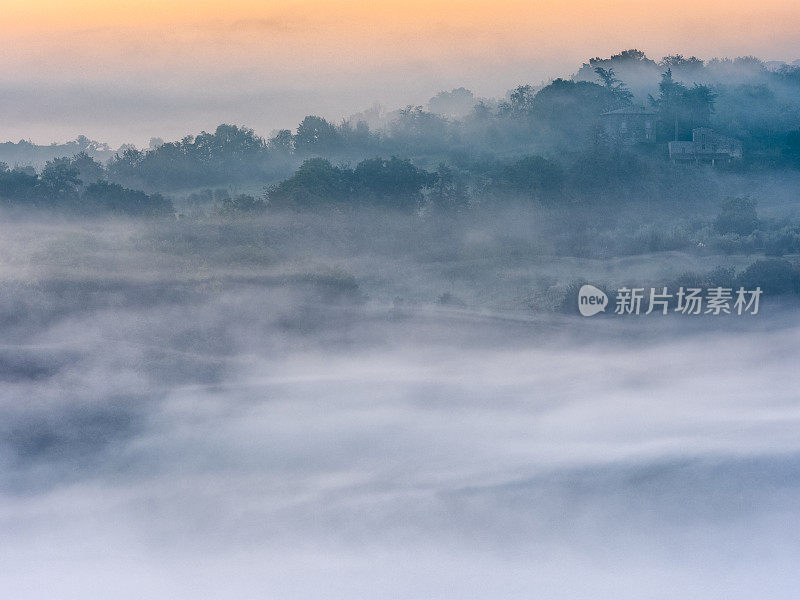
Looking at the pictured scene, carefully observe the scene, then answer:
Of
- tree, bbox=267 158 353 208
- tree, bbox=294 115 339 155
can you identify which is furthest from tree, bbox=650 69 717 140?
tree, bbox=267 158 353 208

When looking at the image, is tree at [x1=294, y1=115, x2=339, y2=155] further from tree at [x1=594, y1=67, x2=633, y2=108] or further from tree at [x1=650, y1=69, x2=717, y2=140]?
tree at [x1=594, y1=67, x2=633, y2=108]

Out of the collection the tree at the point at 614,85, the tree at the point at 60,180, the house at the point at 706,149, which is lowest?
the tree at the point at 60,180

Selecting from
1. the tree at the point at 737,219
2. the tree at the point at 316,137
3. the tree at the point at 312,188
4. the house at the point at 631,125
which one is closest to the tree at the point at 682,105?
the house at the point at 631,125

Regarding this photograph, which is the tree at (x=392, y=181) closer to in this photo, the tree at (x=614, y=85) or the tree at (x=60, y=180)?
the tree at (x=60, y=180)

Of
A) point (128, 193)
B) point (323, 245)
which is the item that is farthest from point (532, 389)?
point (128, 193)

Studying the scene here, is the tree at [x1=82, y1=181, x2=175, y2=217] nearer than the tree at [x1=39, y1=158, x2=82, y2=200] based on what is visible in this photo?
Yes

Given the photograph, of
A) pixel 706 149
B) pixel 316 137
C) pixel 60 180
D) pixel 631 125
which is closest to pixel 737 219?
pixel 706 149

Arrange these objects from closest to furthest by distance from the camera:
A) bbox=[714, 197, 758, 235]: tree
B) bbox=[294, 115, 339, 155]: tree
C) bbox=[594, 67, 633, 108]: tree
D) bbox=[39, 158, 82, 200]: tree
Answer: bbox=[39, 158, 82, 200]: tree, bbox=[714, 197, 758, 235]: tree, bbox=[294, 115, 339, 155]: tree, bbox=[594, 67, 633, 108]: tree

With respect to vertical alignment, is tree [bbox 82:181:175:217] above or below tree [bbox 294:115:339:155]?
below

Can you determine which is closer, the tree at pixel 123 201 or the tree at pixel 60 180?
the tree at pixel 123 201
